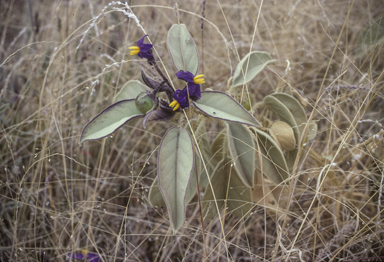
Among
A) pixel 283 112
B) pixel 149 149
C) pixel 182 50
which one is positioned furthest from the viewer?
pixel 149 149

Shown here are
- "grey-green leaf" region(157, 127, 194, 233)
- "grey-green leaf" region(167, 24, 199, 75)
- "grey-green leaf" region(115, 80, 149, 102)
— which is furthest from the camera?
"grey-green leaf" region(115, 80, 149, 102)

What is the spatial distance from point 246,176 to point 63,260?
82 cm

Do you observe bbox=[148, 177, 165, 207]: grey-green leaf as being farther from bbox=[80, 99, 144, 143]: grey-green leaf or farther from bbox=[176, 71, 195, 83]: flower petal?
bbox=[176, 71, 195, 83]: flower petal

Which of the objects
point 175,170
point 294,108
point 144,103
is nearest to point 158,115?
point 144,103

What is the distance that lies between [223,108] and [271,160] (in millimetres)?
301

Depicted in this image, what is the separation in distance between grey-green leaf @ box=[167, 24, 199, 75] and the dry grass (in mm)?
106

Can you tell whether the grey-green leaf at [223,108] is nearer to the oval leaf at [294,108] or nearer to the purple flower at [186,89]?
the purple flower at [186,89]

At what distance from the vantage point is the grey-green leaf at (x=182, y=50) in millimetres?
995

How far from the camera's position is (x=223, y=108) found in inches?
35.0

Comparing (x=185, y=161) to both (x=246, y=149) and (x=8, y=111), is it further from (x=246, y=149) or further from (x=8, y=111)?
(x=8, y=111)

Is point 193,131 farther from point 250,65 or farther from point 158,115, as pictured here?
point 250,65

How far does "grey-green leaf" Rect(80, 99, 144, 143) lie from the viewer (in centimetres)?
85

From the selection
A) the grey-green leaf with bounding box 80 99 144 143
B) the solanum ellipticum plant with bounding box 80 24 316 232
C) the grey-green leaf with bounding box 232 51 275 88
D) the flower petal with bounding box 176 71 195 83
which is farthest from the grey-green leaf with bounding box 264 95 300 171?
the grey-green leaf with bounding box 80 99 144 143

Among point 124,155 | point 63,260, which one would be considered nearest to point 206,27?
point 124,155
